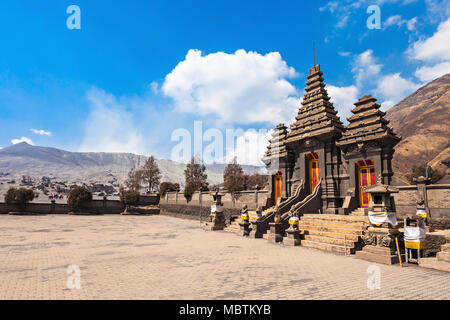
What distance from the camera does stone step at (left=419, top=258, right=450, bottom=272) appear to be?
856cm

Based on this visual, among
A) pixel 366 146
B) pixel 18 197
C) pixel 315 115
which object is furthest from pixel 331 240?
pixel 18 197

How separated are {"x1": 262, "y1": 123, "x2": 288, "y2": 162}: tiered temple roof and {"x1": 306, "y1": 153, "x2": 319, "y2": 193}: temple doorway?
2899 mm

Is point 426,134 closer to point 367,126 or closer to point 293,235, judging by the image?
point 367,126

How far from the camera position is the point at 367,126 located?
1850cm

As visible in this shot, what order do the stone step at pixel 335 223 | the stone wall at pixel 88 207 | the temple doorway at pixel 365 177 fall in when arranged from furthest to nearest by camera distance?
the stone wall at pixel 88 207
the temple doorway at pixel 365 177
the stone step at pixel 335 223

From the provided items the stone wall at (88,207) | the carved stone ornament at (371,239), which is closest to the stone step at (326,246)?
the carved stone ornament at (371,239)

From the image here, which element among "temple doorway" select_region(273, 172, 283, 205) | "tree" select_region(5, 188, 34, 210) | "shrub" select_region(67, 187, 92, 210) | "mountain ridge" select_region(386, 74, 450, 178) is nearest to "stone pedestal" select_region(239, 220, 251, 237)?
"temple doorway" select_region(273, 172, 283, 205)

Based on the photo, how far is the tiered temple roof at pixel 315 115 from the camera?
→ 67.3 feet

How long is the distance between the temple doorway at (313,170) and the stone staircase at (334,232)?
5251 millimetres

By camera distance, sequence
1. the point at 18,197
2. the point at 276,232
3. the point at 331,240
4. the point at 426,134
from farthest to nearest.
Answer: the point at 426,134
the point at 18,197
the point at 276,232
the point at 331,240

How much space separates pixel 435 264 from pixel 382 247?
155 centimetres

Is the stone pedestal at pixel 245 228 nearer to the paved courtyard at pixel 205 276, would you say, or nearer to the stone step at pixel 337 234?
the stone step at pixel 337 234

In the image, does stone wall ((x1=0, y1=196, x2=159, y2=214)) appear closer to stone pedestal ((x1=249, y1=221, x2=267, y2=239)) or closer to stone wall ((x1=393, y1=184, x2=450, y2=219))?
stone pedestal ((x1=249, y1=221, x2=267, y2=239))
